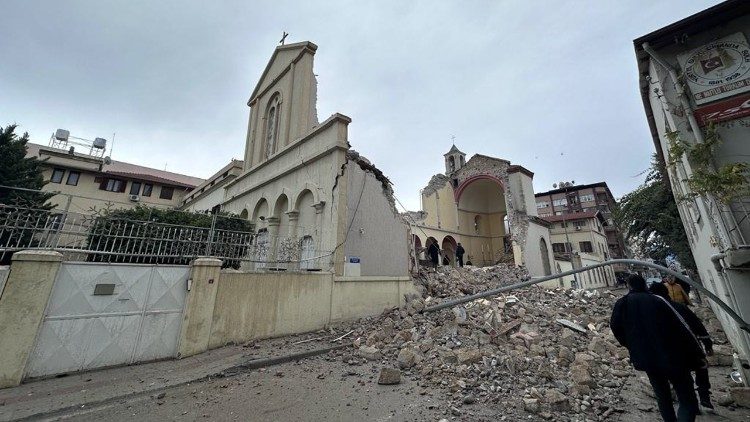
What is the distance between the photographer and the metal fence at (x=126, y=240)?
5.22 meters

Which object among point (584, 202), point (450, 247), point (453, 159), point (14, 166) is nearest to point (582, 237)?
point (584, 202)

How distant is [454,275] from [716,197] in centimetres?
940

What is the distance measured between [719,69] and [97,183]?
36592mm

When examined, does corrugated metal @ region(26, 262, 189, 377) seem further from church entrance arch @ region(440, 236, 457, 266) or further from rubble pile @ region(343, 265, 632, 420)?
church entrance arch @ region(440, 236, 457, 266)

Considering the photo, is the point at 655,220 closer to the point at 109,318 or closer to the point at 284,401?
the point at 284,401

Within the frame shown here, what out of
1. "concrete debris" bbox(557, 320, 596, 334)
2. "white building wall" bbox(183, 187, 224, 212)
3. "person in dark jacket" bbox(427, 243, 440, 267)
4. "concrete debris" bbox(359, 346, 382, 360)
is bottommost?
"concrete debris" bbox(359, 346, 382, 360)

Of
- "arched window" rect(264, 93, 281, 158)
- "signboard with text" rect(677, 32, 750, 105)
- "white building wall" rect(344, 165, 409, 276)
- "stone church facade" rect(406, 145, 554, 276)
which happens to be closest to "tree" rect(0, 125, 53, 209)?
"arched window" rect(264, 93, 281, 158)

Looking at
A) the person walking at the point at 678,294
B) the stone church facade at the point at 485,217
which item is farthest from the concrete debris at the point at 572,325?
the stone church facade at the point at 485,217

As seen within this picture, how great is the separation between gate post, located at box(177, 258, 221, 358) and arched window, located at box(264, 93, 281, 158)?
987 cm

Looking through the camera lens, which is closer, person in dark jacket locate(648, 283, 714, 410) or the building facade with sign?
person in dark jacket locate(648, 283, 714, 410)

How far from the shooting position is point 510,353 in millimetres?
5570

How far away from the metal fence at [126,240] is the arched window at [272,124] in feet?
28.1

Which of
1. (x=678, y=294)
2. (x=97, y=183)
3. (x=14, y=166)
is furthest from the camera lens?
(x=97, y=183)

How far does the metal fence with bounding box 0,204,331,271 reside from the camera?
5223mm
